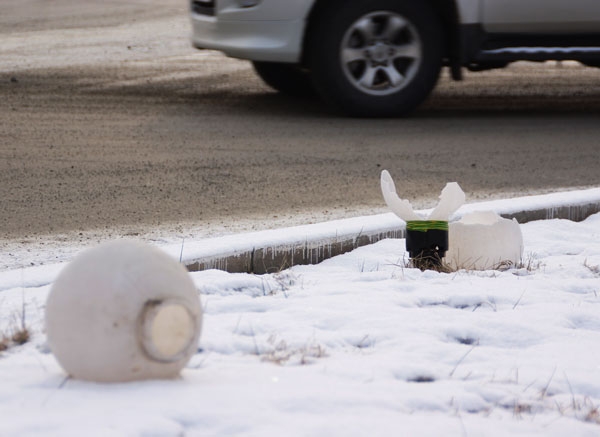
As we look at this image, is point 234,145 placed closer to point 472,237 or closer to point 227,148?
point 227,148

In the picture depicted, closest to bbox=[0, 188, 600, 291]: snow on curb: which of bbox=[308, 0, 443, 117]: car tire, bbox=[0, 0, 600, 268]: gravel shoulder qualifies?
bbox=[0, 0, 600, 268]: gravel shoulder

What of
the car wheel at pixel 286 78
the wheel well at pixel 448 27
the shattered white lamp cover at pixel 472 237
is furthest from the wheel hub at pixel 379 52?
the shattered white lamp cover at pixel 472 237

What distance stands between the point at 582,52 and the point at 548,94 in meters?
2.13

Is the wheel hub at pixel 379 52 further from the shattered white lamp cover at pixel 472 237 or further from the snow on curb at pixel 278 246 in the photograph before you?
the shattered white lamp cover at pixel 472 237

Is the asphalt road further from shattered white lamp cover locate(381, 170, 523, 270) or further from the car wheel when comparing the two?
shattered white lamp cover locate(381, 170, 523, 270)

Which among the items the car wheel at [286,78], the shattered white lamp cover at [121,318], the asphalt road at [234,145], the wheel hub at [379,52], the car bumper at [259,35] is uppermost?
the car bumper at [259,35]

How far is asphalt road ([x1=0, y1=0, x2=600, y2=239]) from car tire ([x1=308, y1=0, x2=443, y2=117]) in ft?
0.71

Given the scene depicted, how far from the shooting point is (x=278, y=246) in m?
4.18

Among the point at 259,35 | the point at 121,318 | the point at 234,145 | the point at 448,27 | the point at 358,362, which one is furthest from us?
the point at 448,27

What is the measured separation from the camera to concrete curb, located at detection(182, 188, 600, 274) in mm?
4037

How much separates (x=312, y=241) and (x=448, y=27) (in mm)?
4096

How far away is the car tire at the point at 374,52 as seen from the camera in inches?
301

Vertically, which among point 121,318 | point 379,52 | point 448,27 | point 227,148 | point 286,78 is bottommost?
point 227,148

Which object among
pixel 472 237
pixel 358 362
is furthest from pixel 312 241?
pixel 358 362
